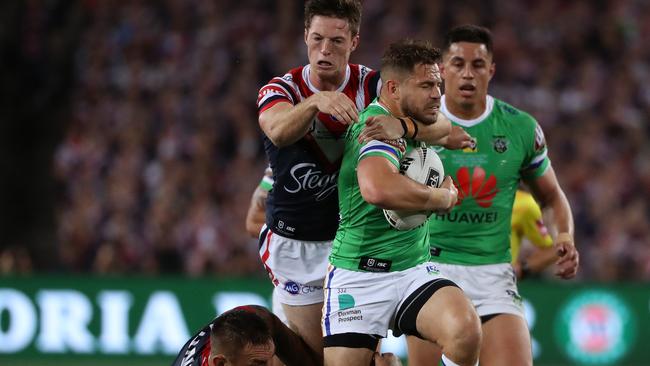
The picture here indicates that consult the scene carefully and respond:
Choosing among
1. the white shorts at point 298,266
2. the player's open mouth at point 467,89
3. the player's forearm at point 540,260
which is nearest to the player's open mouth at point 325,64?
the white shorts at point 298,266

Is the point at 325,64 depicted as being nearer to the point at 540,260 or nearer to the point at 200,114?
the point at 540,260

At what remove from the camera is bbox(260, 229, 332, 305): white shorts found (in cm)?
724

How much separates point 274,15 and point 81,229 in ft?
16.9

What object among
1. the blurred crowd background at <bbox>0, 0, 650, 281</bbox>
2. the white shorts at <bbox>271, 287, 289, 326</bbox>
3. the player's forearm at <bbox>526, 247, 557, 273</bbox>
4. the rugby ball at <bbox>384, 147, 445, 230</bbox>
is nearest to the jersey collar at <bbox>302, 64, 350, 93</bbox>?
the rugby ball at <bbox>384, 147, 445, 230</bbox>

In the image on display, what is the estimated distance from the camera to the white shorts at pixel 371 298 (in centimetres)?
636

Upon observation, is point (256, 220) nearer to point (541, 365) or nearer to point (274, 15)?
point (541, 365)

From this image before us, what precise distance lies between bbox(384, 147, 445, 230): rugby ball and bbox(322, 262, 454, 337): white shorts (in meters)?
0.27

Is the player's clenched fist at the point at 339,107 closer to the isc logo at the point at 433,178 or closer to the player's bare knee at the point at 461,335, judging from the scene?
the isc logo at the point at 433,178

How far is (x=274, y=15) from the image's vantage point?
1892 centimetres

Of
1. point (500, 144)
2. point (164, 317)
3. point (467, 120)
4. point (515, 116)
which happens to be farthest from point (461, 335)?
point (164, 317)

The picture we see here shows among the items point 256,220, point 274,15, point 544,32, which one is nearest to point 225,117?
point 274,15

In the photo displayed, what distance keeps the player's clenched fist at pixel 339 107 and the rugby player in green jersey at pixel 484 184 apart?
1.73 metres

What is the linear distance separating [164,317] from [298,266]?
6880 millimetres

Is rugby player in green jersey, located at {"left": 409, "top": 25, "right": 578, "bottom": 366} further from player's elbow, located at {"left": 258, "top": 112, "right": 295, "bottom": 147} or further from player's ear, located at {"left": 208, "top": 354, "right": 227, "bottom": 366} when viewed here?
player's ear, located at {"left": 208, "top": 354, "right": 227, "bottom": 366}
